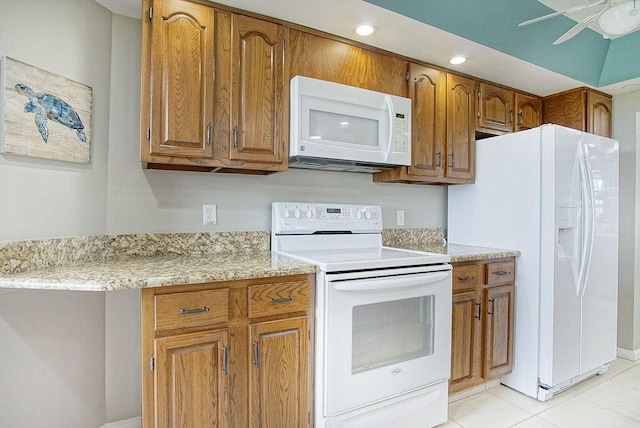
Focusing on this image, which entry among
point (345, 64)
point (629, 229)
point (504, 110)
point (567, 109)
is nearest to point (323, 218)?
point (345, 64)

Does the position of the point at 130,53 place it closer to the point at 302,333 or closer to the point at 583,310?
the point at 302,333

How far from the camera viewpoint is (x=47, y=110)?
4.90 ft

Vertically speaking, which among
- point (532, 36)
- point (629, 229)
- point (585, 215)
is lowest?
point (629, 229)

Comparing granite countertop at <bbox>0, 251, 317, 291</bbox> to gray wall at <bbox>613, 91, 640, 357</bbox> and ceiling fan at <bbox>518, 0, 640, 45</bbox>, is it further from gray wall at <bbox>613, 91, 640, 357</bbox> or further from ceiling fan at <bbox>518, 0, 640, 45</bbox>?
gray wall at <bbox>613, 91, 640, 357</bbox>

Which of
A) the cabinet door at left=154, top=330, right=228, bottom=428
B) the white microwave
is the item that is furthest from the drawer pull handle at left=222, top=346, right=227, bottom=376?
the white microwave

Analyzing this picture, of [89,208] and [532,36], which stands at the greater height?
[532,36]

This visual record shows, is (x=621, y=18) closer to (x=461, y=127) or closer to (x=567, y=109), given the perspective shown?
(x=461, y=127)

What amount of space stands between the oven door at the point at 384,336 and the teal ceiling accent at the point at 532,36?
1436 millimetres

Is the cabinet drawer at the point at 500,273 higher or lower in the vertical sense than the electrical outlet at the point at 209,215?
lower

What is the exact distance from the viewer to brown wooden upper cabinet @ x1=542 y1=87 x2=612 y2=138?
9.21 ft

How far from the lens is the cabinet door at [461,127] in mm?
2492

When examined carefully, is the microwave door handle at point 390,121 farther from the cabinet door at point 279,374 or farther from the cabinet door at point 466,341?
the cabinet door at point 279,374

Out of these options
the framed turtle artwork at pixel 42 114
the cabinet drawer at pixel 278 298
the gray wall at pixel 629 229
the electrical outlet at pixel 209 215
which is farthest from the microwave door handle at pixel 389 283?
the gray wall at pixel 629 229

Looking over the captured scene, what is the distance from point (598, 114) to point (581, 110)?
0.72ft
